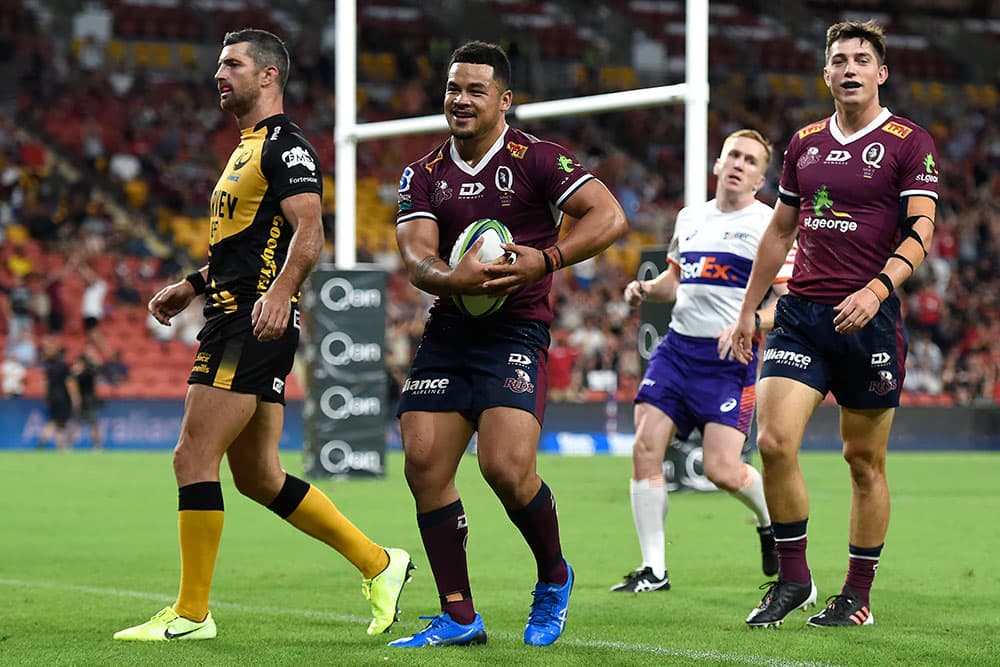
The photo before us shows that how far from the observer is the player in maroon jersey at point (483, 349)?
5691 millimetres

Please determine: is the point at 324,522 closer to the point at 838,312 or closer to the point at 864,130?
the point at 838,312

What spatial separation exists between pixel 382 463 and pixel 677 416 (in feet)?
25.5

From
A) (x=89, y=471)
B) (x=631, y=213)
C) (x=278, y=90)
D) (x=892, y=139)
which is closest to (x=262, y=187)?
(x=278, y=90)

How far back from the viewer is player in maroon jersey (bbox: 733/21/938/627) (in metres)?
6.30

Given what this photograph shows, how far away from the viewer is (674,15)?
36.7m

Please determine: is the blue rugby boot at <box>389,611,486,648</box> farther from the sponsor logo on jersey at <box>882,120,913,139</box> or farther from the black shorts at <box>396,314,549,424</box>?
the sponsor logo on jersey at <box>882,120,913,139</box>

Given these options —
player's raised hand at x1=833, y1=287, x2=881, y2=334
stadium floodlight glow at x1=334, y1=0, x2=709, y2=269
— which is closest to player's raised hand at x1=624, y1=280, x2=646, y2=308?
player's raised hand at x1=833, y1=287, x2=881, y2=334

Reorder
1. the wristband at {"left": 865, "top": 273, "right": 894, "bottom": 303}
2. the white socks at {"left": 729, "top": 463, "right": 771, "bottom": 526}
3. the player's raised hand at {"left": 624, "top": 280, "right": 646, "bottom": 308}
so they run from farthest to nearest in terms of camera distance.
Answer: the white socks at {"left": 729, "top": 463, "right": 771, "bottom": 526} → the player's raised hand at {"left": 624, "top": 280, "right": 646, "bottom": 308} → the wristband at {"left": 865, "top": 273, "right": 894, "bottom": 303}

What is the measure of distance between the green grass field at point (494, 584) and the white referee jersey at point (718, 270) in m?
1.38

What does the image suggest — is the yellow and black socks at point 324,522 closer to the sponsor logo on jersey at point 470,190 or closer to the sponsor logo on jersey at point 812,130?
the sponsor logo on jersey at point 470,190

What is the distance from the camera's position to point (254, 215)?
6121 millimetres

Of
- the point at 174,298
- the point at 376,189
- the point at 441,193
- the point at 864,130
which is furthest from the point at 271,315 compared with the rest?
the point at 376,189

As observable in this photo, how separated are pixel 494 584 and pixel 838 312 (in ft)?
8.54

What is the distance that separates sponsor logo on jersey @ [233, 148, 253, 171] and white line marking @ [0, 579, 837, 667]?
6.34 ft
